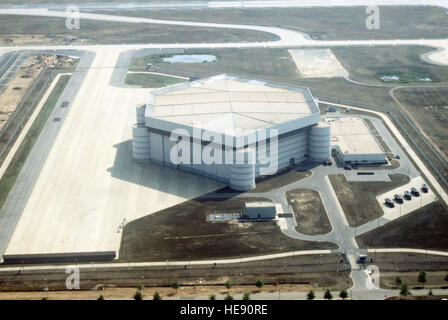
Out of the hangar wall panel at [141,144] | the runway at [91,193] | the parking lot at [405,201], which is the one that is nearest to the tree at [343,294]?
the parking lot at [405,201]

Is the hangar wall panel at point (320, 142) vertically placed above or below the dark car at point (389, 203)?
above

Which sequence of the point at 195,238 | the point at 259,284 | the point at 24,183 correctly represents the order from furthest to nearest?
the point at 24,183 → the point at 195,238 → the point at 259,284

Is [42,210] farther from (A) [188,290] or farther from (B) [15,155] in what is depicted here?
(A) [188,290]

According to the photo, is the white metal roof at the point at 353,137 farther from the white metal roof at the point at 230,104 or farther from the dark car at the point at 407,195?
the dark car at the point at 407,195

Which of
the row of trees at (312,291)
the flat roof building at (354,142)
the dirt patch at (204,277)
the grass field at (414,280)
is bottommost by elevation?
the dirt patch at (204,277)

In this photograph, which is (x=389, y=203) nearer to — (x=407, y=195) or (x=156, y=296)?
(x=407, y=195)

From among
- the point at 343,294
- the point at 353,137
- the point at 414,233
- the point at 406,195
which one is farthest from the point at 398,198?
the point at 343,294
